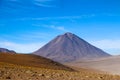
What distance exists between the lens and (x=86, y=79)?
1426 centimetres

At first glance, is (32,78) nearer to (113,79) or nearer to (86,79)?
(86,79)

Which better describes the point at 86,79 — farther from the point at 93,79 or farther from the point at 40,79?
the point at 40,79

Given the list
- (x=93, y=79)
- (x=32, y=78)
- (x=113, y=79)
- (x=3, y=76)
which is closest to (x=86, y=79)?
(x=93, y=79)

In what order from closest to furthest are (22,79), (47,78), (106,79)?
(22,79) → (47,78) → (106,79)

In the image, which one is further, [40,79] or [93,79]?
[93,79]

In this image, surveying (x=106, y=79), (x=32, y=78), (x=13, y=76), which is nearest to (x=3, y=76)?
(x=13, y=76)

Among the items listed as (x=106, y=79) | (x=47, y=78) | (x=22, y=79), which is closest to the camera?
(x=22, y=79)

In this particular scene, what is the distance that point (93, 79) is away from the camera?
14.5 metres

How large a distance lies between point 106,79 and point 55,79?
2696 mm

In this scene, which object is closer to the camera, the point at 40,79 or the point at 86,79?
the point at 40,79

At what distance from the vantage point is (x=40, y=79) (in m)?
13.3

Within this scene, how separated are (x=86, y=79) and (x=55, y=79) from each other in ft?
5.02

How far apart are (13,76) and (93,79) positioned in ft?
11.7

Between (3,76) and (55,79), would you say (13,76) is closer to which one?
(3,76)
